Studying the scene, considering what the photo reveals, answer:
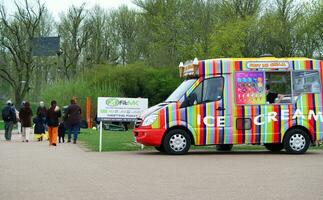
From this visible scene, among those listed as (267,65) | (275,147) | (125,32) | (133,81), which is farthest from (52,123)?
(125,32)

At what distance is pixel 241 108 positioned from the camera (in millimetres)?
17234

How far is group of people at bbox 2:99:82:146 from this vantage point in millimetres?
22250

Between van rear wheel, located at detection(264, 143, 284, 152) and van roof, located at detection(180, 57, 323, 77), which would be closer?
van roof, located at detection(180, 57, 323, 77)

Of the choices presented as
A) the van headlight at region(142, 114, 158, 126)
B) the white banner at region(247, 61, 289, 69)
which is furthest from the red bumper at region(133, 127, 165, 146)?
the white banner at region(247, 61, 289, 69)

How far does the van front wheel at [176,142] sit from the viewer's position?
1700 centimetres

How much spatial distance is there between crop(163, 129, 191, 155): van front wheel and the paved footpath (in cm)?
30

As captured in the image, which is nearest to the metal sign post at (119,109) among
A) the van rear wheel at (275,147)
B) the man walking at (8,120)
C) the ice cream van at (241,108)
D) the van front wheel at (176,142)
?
the ice cream van at (241,108)

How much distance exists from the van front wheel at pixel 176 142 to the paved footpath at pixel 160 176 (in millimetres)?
295

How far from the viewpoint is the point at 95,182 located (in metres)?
11.0

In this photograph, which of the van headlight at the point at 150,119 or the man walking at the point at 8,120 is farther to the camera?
the man walking at the point at 8,120

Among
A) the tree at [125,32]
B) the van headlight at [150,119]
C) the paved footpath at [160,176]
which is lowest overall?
the paved footpath at [160,176]

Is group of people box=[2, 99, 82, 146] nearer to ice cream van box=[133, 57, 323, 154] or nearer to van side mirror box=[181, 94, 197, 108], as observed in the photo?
ice cream van box=[133, 57, 323, 154]

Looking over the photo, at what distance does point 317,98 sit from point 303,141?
129 centimetres

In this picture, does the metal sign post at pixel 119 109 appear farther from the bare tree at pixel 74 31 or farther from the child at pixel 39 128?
the bare tree at pixel 74 31
